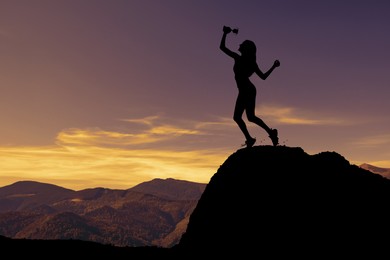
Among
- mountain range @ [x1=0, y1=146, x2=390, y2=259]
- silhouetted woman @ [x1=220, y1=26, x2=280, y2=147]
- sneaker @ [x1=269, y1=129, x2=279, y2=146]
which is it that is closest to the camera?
mountain range @ [x1=0, y1=146, x2=390, y2=259]

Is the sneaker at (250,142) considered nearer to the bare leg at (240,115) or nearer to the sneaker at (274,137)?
the bare leg at (240,115)

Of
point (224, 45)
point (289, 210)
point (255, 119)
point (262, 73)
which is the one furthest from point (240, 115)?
point (289, 210)

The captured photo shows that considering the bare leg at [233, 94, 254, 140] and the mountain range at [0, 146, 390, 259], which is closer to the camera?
the mountain range at [0, 146, 390, 259]

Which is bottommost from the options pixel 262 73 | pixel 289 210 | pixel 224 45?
pixel 289 210

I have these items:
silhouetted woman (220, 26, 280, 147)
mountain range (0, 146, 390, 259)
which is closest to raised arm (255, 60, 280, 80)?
silhouetted woman (220, 26, 280, 147)

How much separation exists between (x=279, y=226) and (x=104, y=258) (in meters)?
9.91

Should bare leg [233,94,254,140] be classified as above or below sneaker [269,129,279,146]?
above

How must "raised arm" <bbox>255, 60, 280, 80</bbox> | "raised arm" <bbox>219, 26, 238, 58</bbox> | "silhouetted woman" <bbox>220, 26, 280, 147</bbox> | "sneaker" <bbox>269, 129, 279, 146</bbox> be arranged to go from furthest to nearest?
"sneaker" <bbox>269, 129, 279, 146</bbox> → "raised arm" <bbox>255, 60, 280, 80</bbox> → "silhouetted woman" <bbox>220, 26, 280, 147</bbox> → "raised arm" <bbox>219, 26, 238, 58</bbox>

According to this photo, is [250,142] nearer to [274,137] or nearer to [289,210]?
[274,137]

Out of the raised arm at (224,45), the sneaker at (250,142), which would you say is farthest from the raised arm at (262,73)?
the sneaker at (250,142)

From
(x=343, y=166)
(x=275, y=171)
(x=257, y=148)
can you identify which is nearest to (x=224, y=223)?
(x=275, y=171)

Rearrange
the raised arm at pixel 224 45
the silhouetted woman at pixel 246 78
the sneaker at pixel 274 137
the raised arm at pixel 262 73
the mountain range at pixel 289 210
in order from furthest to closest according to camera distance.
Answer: the sneaker at pixel 274 137, the raised arm at pixel 262 73, the silhouetted woman at pixel 246 78, the raised arm at pixel 224 45, the mountain range at pixel 289 210

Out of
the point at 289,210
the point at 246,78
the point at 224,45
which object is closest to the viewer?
the point at 289,210

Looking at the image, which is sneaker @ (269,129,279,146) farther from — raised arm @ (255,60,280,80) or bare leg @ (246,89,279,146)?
raised arm @ (255,60,280,80)
